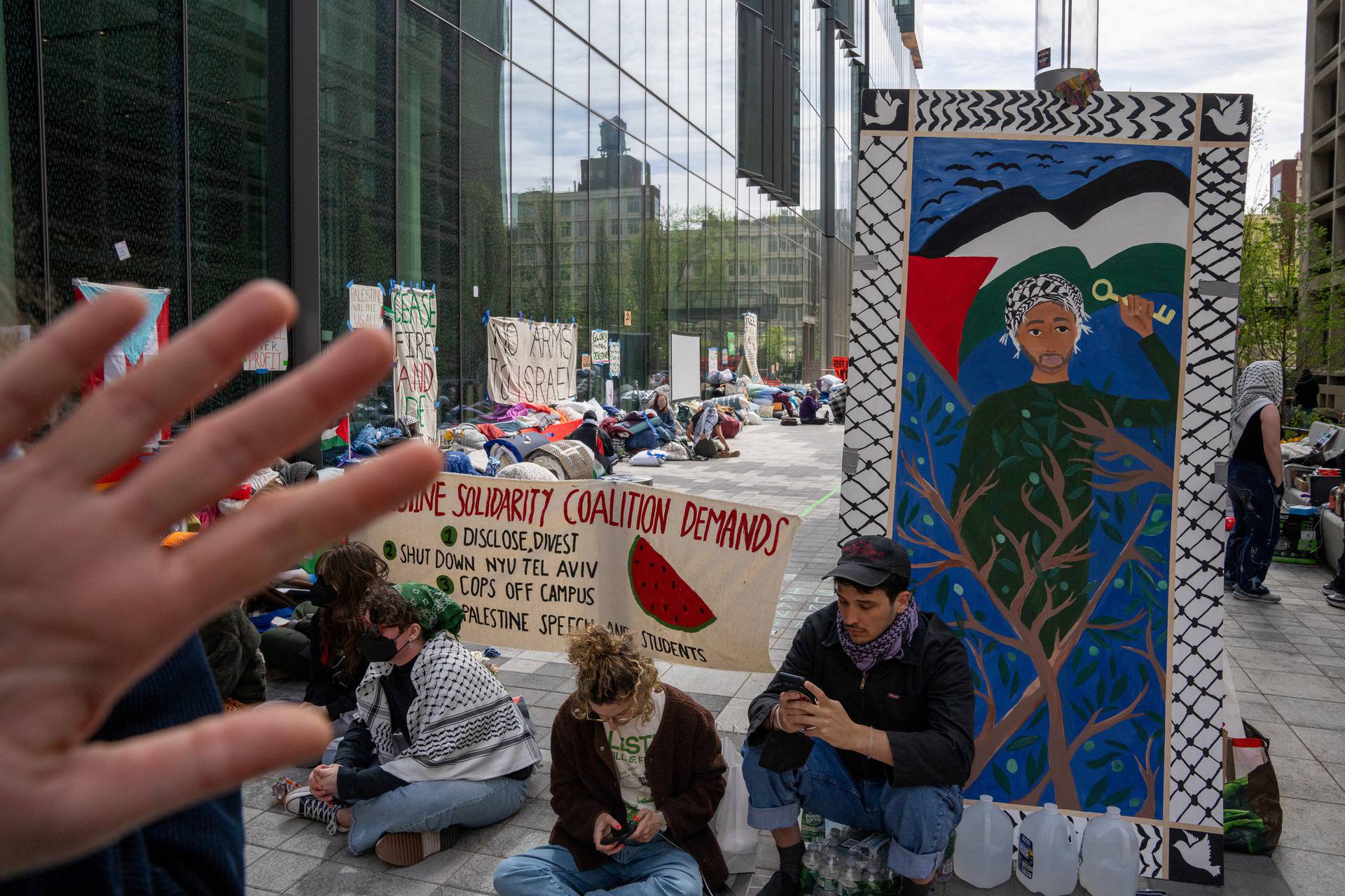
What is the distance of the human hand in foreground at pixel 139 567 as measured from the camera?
0.68m

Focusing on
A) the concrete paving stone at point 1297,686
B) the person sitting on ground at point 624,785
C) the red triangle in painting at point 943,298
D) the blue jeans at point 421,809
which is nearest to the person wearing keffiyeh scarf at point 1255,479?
the concrete paving stone at point 1297,686

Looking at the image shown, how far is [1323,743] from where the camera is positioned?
5.77m

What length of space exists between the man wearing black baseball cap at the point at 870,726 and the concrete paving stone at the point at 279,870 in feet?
6.61

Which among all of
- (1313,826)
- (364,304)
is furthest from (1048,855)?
(364,304)

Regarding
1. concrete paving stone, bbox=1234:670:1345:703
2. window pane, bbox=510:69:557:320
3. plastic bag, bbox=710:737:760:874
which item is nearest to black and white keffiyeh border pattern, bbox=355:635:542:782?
plastic bag, bbox=710:737:760:874

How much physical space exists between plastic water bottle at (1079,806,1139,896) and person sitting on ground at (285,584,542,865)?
2577 millimetres

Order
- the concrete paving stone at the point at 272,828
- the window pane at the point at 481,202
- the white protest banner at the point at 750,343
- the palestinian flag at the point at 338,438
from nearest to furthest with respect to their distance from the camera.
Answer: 1. the concrete paving stone at the point at 272,828
2. the palestinian flag at the point at 338,438
3. the window pane at the point at 481,202
4. the white protest banner at the point at 750,343

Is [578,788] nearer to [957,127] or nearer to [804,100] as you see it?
[957,127]

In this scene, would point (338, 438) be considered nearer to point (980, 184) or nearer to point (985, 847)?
point (980, 184)

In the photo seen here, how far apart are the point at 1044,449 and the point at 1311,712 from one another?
349cm

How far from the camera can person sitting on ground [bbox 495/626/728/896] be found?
3.84m

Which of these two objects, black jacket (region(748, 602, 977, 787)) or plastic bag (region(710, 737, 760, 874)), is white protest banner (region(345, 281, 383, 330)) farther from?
black jacket (region(748, 602, 977, 787))

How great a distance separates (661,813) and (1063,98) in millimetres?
3514

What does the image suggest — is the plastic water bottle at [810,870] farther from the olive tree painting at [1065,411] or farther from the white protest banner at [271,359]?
the white protest banner at [271,359]
